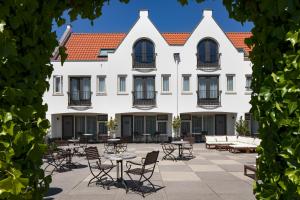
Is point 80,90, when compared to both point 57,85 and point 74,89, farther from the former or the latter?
point 57,85

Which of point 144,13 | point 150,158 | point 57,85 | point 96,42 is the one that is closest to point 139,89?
point 144,13

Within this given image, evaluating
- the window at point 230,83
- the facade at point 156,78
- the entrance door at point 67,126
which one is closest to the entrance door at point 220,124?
the facade at point 156,78

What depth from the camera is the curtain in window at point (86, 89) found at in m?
31.2

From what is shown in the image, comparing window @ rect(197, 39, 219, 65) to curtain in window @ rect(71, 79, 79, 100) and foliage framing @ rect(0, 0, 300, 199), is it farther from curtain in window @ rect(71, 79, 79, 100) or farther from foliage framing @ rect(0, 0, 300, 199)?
foliage framing @ rect(0, 0, 300, 199)

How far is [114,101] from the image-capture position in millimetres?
30922

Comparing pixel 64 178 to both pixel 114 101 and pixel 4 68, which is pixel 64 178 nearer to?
pixel 4 68

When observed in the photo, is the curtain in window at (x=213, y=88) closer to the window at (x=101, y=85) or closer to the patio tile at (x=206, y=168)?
the window at (x=101, y=85)

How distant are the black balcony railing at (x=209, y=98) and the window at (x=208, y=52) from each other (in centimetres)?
283

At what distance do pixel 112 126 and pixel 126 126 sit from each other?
221 cm

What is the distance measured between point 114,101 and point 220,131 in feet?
34.7

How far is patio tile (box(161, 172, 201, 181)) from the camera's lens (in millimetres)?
11352

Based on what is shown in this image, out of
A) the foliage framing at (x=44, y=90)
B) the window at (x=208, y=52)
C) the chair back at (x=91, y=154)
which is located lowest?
the chair back at (x=91, y=154)

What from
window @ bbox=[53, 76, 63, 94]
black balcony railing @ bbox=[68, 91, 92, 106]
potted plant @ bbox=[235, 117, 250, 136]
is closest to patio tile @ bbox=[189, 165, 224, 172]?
potted plant @ bbox=[235, 117, 250, 136]

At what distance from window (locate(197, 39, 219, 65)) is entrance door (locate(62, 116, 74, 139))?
13.7 m
